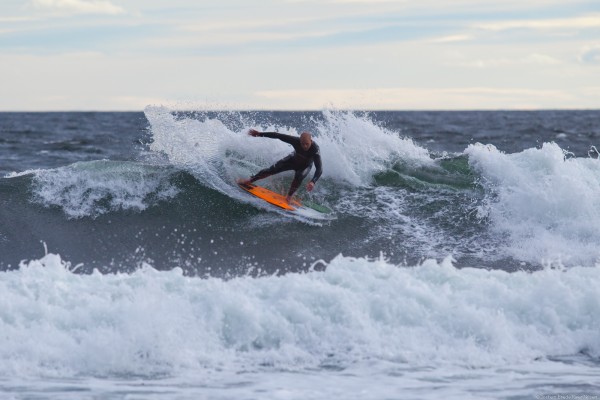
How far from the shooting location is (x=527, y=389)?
7320 millimetres

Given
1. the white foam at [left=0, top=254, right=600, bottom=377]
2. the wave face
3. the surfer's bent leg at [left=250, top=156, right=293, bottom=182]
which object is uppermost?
the surfer's bent leg at [left=250, top=156, right=293, bottom=182]

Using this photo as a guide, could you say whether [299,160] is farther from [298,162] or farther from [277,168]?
[277,168]

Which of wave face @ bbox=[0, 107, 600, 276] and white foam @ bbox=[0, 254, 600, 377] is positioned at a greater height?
wave face @ bbox=[0, 107, 600, 276]

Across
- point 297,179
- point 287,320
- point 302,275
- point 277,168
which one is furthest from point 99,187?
point 287,320

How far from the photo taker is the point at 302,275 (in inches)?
373

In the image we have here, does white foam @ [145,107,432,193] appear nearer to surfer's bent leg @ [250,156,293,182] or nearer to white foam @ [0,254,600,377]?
surfer's bent leg @ [250,156,293,182]

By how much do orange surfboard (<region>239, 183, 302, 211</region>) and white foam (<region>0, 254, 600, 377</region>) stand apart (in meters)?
3.57

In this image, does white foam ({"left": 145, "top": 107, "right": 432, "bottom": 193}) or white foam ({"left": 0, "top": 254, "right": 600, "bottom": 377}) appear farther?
white foam ({"left": 145, "top": 107, "right": 432, "bottom": 193})

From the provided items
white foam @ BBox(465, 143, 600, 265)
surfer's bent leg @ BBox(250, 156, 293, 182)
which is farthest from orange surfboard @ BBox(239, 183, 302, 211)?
white foam @ BBox(465, 143, 600, 265)

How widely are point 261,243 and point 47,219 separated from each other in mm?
3490

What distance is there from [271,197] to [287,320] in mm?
4949

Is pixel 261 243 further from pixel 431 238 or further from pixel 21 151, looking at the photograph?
pixel 21 151

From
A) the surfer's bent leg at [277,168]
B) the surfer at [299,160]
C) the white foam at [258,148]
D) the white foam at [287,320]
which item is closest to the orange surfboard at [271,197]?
the surfer at [299,160]

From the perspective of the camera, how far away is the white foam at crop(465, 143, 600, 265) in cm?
1266
